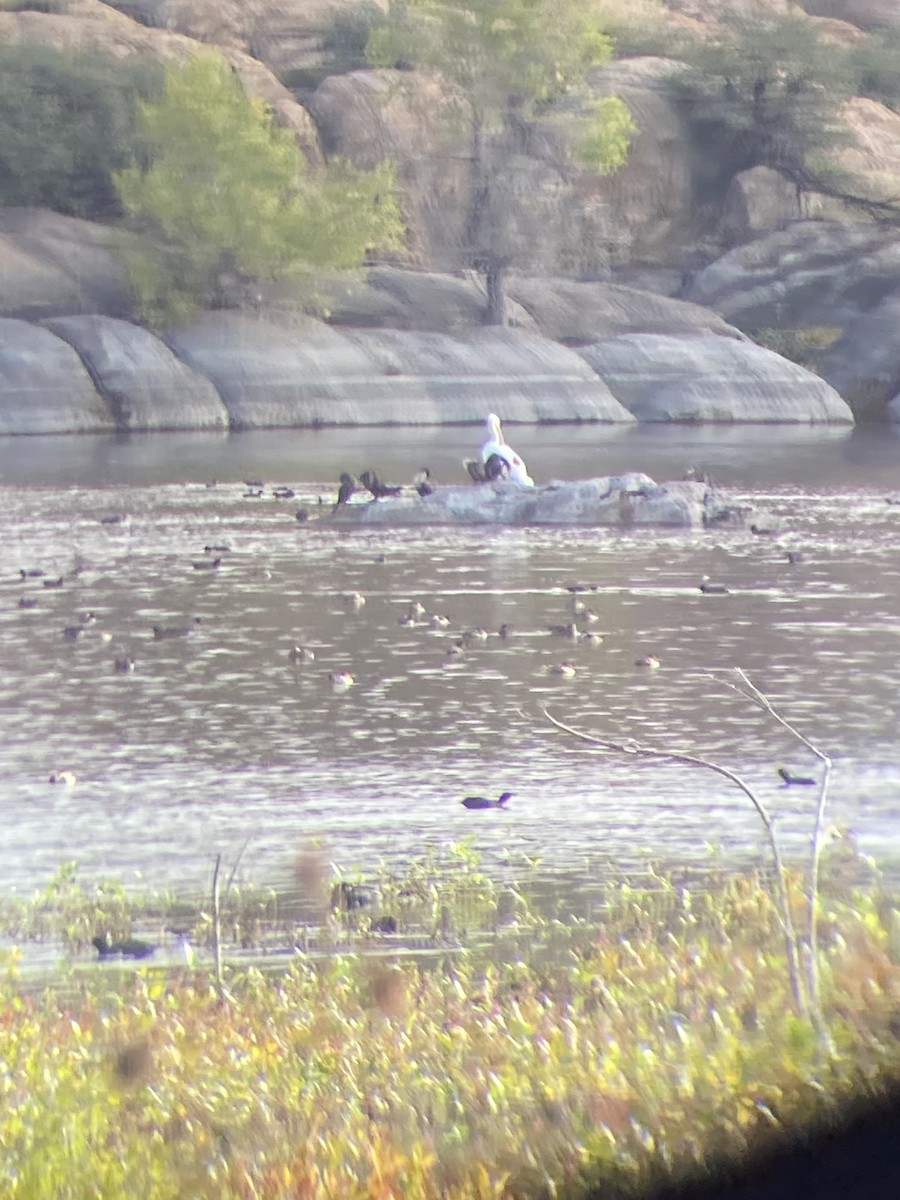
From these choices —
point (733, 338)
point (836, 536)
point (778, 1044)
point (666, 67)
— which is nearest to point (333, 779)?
point (778, 1044)

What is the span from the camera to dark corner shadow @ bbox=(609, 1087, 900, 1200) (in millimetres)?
5516

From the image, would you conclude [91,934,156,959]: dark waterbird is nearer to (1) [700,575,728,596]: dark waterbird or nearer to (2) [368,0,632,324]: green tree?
(1) [700,575,728,596]: dark waterbird

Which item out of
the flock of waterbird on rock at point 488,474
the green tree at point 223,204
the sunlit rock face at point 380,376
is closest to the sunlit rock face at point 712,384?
the sunlit rock face at point 380,376

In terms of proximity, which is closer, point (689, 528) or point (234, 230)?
point (689, 528)

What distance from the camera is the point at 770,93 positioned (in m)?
86.0

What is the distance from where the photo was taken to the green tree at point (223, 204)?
71.4m

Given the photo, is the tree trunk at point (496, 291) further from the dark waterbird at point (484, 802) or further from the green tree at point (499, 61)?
the dark waterbird at point (484, 802)

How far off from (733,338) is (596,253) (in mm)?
15553

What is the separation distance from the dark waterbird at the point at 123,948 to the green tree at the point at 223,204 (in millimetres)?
61445

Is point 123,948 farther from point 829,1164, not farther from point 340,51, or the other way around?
point 340,51

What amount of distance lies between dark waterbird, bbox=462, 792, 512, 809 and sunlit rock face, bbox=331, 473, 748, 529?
1899 cm

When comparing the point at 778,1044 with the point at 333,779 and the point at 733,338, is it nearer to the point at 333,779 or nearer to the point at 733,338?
the point at 333,779

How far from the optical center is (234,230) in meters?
71.7

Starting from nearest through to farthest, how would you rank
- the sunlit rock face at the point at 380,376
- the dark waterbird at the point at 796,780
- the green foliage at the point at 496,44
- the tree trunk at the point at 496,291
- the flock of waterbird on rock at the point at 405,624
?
1. the flock of waterbird on rock at the point at 405,624
2. the dark waterbird at the point at 796,780
3. the sunlit rock face at the point at 380,376
4. the tree trunk at the point at 496,291
5. the green foliage at the point at 496,44
